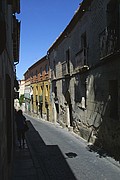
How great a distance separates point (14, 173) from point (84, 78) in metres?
6.74

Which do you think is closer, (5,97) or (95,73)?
(5,97)

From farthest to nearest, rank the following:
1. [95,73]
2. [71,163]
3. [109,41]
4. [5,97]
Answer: [95,73], [109,41], [71,163], [5,97]

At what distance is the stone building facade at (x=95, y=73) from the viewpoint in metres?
8.34

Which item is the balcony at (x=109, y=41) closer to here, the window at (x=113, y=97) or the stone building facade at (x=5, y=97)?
the window at (x=113, y=97)

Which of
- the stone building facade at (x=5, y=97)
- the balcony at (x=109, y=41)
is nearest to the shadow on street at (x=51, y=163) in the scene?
the stone building facade at (x=5, y=97)

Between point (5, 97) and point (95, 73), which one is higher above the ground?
point (95, 73)

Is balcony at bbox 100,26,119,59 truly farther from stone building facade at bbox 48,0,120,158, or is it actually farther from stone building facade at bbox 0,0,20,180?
stone building facade at bbox 0,0,20,180

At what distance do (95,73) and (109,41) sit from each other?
2176 millimetres

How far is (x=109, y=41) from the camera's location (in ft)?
27.2

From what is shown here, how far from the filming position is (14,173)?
6.62 m

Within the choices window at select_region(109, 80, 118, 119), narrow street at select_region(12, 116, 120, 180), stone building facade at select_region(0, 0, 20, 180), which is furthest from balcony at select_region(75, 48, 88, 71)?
stone building facade at select_region(0, 0, 20, 180)

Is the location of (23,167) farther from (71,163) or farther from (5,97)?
(5,97)

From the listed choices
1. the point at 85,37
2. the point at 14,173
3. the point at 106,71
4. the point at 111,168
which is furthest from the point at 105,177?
the point at 85,37

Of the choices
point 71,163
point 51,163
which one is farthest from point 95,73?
point 51,163
